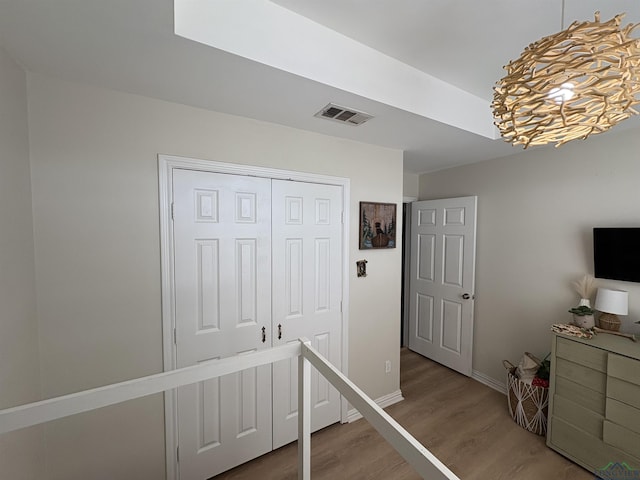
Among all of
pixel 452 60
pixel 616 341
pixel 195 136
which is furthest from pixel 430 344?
pixel 195 136

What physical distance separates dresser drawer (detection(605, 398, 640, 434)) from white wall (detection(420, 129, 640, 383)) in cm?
64

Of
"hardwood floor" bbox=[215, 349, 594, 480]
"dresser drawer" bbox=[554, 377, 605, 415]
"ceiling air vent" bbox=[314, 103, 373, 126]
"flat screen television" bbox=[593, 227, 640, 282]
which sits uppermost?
"ceiling air vent" bbox=[314, 103, 373, 126]

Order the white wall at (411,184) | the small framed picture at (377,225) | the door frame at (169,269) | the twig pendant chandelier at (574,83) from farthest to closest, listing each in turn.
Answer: the white wall at (411,184), the small framed picture at (377,225), the door frame at (169,269), the twig pendant chandelier at (574,83)

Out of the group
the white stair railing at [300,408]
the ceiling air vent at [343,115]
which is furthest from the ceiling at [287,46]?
the white stair railing at [300,408]

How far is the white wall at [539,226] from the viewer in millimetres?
2016

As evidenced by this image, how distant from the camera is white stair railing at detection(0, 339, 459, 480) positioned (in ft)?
2.20

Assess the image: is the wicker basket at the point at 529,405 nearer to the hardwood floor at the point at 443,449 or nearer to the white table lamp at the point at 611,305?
the hardwood floor at the point at 443,449

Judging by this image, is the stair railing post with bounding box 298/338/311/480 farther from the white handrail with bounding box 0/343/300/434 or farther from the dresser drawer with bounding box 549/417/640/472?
the dresser drawer with bounding box 549/417/640/472

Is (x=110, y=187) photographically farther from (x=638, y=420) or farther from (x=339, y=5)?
(x=638, y=420)

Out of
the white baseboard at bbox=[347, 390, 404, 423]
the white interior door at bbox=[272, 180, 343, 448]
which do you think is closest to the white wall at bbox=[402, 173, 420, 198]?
the white interior door at bbox=[272, 180, 343, 448]

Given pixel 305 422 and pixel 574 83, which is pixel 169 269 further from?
pixel 574 83

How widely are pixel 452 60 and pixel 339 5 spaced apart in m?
0.76

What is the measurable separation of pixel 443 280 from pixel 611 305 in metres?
1.39

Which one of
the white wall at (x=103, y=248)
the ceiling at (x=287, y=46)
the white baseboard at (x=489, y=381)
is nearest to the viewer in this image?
the ceiling at (x=287, y=46)
